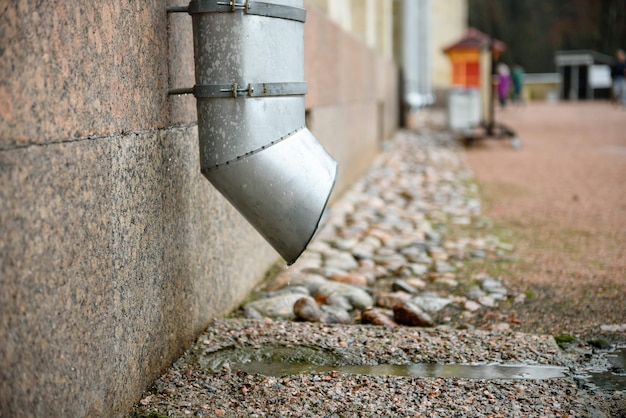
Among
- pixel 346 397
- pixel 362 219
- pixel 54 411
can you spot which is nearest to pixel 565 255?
pixel 362 219

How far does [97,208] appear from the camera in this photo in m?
2.19

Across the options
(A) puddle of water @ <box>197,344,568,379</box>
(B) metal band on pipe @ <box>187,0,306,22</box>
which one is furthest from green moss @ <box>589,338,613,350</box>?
(B) metal band on pipe @ <box>187,0,306,22</box>

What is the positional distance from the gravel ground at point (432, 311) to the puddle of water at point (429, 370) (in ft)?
0.17

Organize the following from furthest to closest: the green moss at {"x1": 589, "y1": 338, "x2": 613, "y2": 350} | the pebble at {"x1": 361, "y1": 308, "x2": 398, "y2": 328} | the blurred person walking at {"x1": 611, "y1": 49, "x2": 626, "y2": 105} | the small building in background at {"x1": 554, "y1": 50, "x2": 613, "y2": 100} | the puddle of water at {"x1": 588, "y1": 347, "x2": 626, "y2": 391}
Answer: the small building in background at {"x1": 554, "y1": 50, "x2": 613, "y2": 100} → the blurred person walking at {"x1": 611, "y1": 49, "x2": 626, "y2": 105} → the pebble at {"x1": 361, "y1": 308, "x2": 398, "y2": 328} → the green moss at {"x1": 589, "y1": 338, "x2": 613, "y2": 350} → the puddle of water at {"x1": 588, "y1": 347, "x2": 626, "y2": 391}

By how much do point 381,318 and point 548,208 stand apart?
370cm

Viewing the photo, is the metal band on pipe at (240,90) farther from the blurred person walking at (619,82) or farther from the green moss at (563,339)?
the blurred person walking at (619,82)

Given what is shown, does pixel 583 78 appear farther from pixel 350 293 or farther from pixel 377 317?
pixel 377 317

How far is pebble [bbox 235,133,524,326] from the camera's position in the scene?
3619 millimetres

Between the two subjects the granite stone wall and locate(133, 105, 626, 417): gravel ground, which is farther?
locate(133, 105, 626, 417): gravel ground

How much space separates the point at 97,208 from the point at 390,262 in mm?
2815

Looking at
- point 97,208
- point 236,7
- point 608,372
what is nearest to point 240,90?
point 236,7

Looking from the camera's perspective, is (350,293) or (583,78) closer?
(350,293)

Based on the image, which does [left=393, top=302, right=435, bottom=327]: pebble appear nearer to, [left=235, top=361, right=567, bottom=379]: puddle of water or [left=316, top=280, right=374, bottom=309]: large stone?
[left=316, top=280, right=374, bottom=309]: large stone

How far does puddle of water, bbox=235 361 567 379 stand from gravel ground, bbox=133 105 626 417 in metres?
0.05
